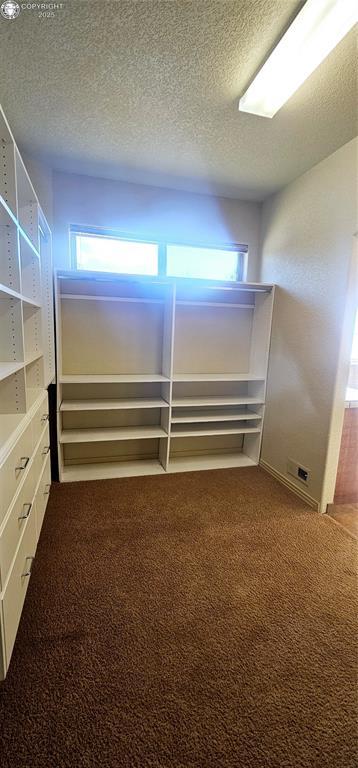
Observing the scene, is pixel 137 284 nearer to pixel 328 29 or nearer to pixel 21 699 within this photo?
pixel 328 29

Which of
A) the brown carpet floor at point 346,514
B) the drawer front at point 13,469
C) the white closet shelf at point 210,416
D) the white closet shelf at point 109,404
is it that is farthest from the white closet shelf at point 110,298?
the brown carpet floor at point 346,514

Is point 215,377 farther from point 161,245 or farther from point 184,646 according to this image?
point 184,646

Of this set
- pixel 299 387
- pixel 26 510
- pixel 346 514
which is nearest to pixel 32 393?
pixel 26 510

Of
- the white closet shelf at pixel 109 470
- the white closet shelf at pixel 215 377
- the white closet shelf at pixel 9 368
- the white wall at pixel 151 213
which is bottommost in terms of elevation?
the white closet shelf at pixel 109 470

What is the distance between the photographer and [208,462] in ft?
10.7

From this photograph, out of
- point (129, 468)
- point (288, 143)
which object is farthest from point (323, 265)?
point (129, 468)

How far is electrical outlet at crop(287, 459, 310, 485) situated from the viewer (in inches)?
102

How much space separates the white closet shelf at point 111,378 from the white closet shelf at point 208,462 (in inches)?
35.2

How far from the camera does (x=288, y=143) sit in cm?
216

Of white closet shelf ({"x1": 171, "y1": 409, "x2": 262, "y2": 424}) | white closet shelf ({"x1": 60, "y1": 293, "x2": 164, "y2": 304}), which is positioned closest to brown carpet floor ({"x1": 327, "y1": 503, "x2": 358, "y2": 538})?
white closet shelf ({"x1": 171, "y1": 409, "x2": 262, "y2": 424})

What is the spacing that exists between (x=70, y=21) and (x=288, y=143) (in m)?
1.44

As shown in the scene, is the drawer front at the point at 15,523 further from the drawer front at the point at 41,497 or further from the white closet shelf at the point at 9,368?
the white closet shelf at the point at 9,368

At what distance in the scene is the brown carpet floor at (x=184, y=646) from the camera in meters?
1.05

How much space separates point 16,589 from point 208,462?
2.18 meters
